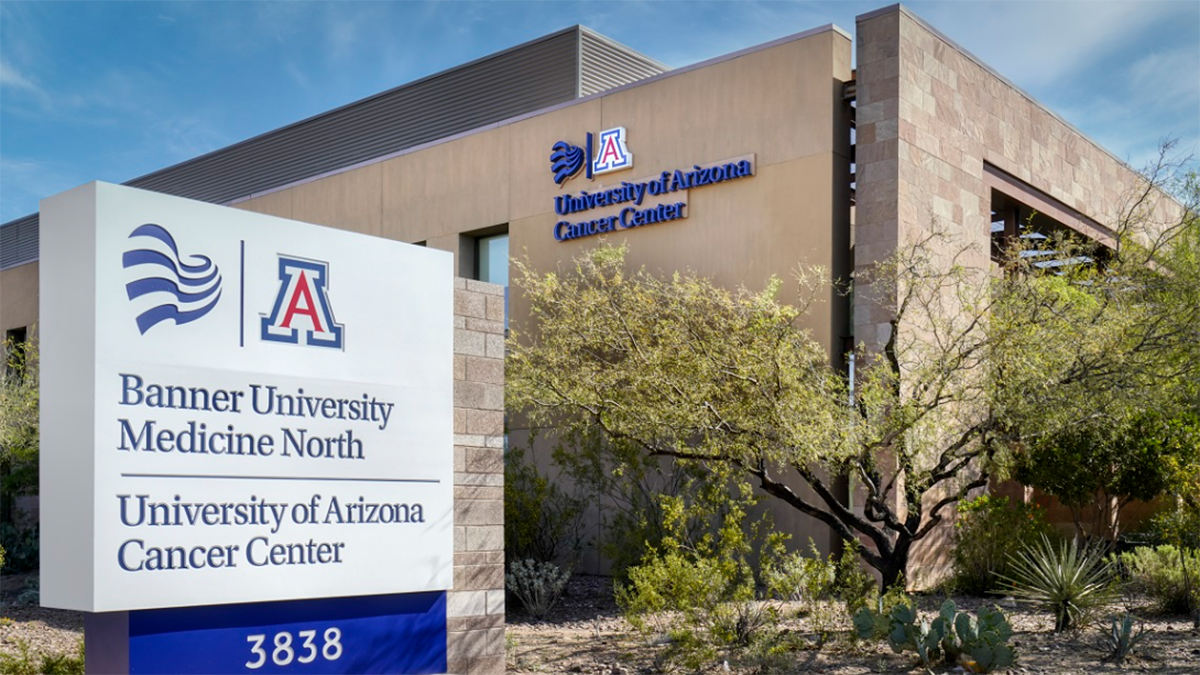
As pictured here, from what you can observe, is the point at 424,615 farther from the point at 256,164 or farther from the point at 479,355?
the point at 256,164

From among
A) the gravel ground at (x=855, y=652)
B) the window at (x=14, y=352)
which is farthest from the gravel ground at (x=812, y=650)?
the window at (x=14, y=352)

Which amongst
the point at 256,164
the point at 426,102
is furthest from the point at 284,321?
the point at 256,164

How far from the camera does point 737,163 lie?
20.2 m

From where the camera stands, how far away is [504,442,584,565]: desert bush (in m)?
18.5

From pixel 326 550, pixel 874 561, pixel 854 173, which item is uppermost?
pixel 854 173

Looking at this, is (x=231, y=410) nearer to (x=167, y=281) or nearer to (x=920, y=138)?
(x=167, y=281)

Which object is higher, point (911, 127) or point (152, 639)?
point (911, 127)

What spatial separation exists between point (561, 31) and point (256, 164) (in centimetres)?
1183

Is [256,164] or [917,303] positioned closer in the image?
[917,303]

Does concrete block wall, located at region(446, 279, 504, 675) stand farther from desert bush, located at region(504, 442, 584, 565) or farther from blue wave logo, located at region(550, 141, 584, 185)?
blue wave logo, located at region(550, 141, 584, 185)

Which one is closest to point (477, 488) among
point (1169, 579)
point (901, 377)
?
point (901, 377)

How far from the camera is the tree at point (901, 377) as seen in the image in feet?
45.8

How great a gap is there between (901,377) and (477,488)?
281 inches

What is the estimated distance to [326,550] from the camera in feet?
28.6
